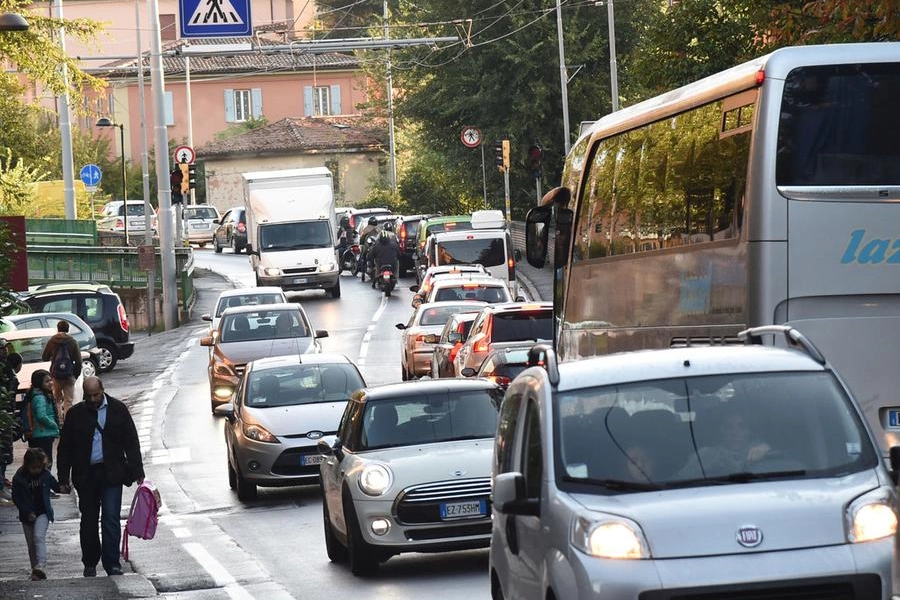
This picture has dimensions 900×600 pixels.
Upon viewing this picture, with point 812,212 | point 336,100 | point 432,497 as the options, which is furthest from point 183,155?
point 336,100

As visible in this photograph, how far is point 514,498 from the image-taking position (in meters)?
8.35

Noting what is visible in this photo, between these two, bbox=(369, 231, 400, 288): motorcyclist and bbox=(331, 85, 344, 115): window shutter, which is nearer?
bbox=(369, 231, 400, 288): motorcyclist

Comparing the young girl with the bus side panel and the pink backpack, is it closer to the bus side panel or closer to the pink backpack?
the pink backpack

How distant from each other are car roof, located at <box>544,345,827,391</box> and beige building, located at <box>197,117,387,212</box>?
9238 centimetres

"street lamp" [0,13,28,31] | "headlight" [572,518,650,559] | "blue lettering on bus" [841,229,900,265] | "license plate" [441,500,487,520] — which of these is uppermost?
"street lamp" [0,13,28,31]

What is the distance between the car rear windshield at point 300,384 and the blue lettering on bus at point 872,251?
10.9 meters

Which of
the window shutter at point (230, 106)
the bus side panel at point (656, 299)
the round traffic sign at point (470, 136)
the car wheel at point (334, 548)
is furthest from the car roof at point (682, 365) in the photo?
the window shutter at point (230, 106)

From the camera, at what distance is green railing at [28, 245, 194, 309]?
5278cm

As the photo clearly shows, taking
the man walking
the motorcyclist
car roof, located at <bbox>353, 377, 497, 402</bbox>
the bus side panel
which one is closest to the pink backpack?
car roof, located at <bbox>353, 377, 497, 402</bbox>

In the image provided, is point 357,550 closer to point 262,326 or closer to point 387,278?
point 262,326

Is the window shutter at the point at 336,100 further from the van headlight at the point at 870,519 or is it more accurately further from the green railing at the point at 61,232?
the van headlight at the point at 870,519

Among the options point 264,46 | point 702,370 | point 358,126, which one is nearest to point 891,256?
point 702,370

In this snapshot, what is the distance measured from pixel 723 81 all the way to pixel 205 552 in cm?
735

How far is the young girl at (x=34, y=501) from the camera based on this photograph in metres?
16.9
